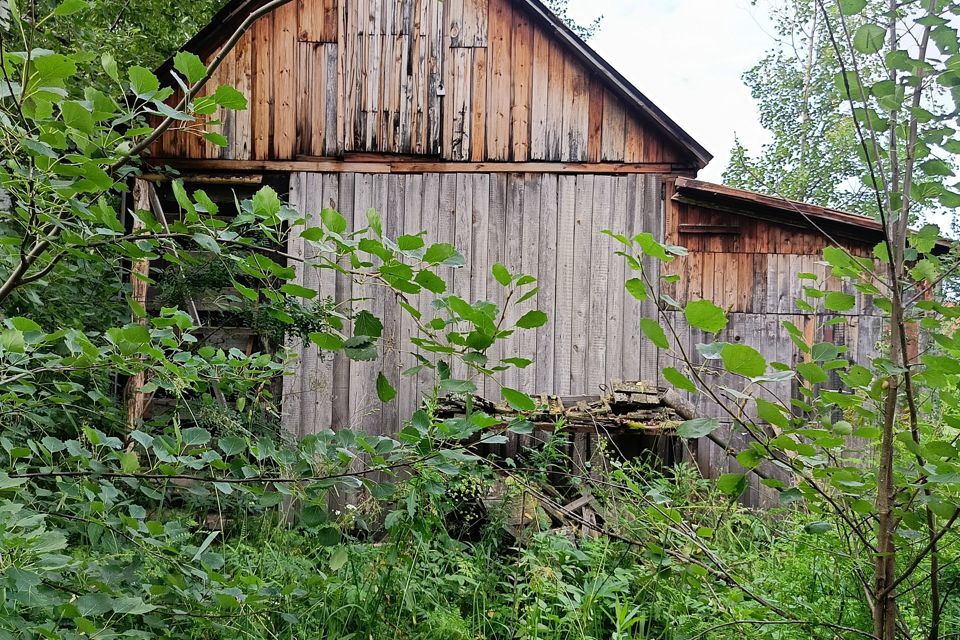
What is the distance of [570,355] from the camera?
17.4 feet

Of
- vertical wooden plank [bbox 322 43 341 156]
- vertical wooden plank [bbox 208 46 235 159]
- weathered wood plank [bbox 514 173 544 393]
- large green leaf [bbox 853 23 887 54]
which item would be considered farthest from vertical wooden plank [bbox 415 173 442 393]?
large green leaf [bbox 853 23 887 54]

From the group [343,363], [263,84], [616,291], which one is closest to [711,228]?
[616,291]

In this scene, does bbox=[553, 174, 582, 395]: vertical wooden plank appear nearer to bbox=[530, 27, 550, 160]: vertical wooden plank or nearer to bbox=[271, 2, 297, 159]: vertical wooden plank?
bbox=[530, 27, 550, 160]: vertical wooden plank

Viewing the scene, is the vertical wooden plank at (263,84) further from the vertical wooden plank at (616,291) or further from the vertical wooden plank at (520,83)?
the vertical wooden plank at (616,291)

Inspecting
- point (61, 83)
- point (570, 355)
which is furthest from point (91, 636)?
point (570, 355)

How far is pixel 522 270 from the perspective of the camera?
5.41 meters

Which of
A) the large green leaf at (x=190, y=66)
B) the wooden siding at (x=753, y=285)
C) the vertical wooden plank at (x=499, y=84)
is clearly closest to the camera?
the large green leaf at (x=190, y=66)

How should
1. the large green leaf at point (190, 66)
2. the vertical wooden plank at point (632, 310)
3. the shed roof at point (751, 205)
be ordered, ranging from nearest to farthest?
the large green leaf at point (190, 66) → the shed roof at point (751, 205) → the vertical wooden plank at point (632, 310)

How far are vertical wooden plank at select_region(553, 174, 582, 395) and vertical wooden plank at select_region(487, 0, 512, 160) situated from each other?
1.96ft

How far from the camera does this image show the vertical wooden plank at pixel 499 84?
540 centimetres

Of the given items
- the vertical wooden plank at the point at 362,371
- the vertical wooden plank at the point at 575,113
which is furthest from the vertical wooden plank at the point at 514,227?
the vertical wooden plank at the point at 362,371

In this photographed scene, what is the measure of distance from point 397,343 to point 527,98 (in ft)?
7.69

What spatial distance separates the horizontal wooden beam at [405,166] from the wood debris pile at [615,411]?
6.12ft

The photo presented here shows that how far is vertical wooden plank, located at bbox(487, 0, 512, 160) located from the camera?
540cm
